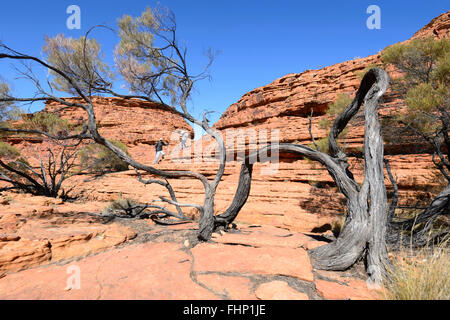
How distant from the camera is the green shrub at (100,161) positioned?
50.4ft

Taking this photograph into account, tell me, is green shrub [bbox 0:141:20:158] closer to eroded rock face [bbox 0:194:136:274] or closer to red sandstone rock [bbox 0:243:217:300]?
eroded rock face [bbox 0:194:136:274]

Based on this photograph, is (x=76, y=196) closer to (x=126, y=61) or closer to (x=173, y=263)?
(x=126, y=61)

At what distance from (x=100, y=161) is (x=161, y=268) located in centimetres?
1592

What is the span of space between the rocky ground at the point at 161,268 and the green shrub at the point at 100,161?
42.4 feet

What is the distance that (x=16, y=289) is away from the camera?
1974mm

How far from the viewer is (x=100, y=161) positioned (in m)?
15.5

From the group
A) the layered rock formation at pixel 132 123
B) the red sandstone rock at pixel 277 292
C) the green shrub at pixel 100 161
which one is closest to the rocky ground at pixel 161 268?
the red sandstone rock at pixel 277 292

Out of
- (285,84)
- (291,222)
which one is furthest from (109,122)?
(291,222)

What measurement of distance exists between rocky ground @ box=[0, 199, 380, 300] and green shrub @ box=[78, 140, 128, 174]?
42.4 ft

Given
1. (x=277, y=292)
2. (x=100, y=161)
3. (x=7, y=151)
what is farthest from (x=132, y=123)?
(x=277, y=292)

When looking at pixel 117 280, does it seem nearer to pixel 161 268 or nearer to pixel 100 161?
pixel 161 268

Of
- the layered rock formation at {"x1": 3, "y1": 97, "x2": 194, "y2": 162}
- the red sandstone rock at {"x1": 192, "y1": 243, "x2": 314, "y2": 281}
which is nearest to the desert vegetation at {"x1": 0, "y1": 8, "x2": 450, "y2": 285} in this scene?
the red sandstone rock at {"x1": 192, "y1": 243, "x2": 314, "y2": 281}

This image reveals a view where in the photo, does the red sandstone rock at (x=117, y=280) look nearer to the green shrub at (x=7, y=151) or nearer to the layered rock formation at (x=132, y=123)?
the green shrub at (x=7, y=151)

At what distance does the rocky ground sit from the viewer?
1.85m
